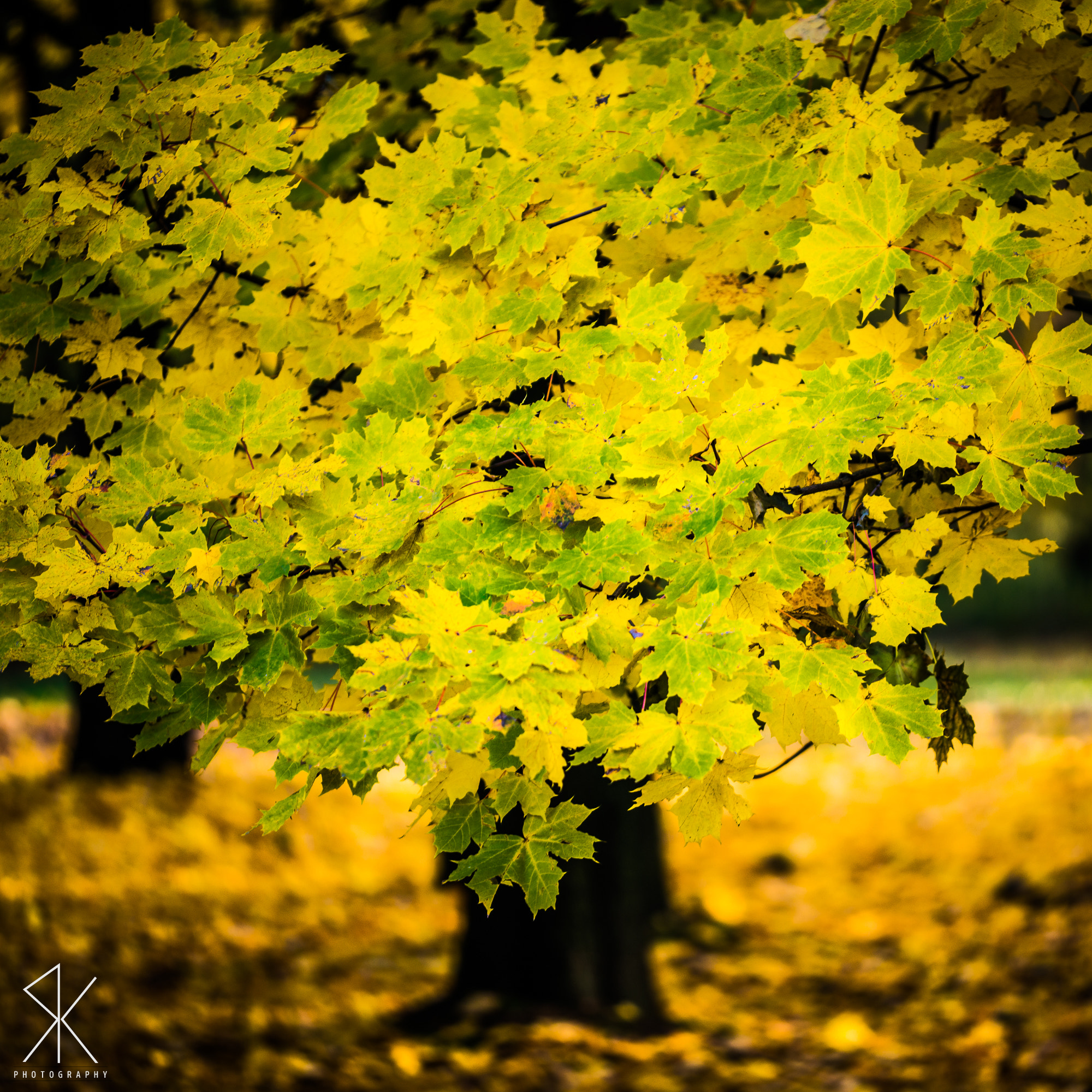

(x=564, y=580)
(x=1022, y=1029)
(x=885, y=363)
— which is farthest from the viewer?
(x=1022, y=1029)

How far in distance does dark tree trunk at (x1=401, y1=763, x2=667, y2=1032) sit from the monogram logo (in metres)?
1.59

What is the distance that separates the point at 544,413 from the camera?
1.85 metres

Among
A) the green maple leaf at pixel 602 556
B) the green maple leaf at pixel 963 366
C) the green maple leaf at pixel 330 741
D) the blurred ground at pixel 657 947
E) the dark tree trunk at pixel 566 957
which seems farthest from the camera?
the dark tree trunk at pixel 566 957

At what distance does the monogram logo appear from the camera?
182 inches

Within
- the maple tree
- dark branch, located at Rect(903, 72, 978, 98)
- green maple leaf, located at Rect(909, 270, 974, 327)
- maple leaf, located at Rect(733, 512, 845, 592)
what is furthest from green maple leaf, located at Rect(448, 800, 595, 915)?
dark branch, located at Rect(903, 72, 978, 98)

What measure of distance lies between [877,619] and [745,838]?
6624 mm

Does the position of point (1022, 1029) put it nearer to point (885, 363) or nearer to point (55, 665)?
point (885, 363)

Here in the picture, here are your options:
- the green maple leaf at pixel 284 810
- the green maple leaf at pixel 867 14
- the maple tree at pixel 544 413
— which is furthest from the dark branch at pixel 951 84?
the green maple leaf at pixel 284 810

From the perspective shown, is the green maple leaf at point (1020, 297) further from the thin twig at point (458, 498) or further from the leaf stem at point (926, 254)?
the thin twig at point (458, 498)

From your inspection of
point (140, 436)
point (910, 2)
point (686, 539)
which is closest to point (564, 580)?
point (686, 539)

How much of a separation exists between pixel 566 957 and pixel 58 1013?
2.45 meters

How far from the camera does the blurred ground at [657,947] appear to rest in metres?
5.00

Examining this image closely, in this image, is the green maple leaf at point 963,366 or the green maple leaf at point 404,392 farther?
the green maple leaf at point 404,392

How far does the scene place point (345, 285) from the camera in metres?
2.18
